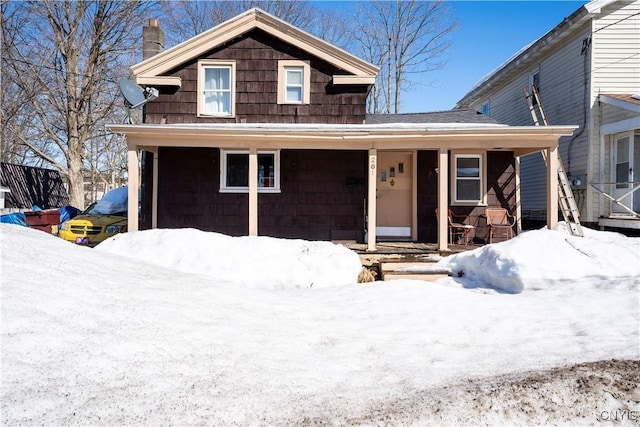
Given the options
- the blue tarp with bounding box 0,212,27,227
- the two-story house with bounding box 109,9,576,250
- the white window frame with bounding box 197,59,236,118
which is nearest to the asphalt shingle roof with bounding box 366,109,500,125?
the two-story house with bounding box 109,9,576,250

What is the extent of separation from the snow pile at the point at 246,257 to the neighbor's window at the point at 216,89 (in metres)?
3.96

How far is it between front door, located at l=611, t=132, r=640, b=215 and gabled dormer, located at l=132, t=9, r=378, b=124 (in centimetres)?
717

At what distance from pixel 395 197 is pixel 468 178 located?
1.96m

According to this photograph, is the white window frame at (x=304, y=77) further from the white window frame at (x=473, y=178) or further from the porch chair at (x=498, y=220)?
the porch chair at (x=498, y=220)

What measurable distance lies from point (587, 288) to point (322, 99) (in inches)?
279

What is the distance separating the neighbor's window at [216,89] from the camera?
989 cm

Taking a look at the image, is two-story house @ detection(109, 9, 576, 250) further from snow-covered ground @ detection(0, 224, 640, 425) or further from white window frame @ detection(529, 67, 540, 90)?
white window frame @ detection(529, 67, 540, 90)

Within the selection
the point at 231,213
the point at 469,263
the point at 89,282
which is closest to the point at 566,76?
the point at 469,263

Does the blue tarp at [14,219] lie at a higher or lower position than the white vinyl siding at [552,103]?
lower

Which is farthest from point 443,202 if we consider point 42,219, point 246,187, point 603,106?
point 42,219

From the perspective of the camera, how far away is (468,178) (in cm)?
998

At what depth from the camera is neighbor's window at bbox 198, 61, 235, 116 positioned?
389 inches

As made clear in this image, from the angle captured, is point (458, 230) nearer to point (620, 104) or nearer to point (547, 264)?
point (547, 264)

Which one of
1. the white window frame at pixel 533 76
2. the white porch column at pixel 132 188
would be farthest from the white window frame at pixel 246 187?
the white window frame at pixel 533 76
